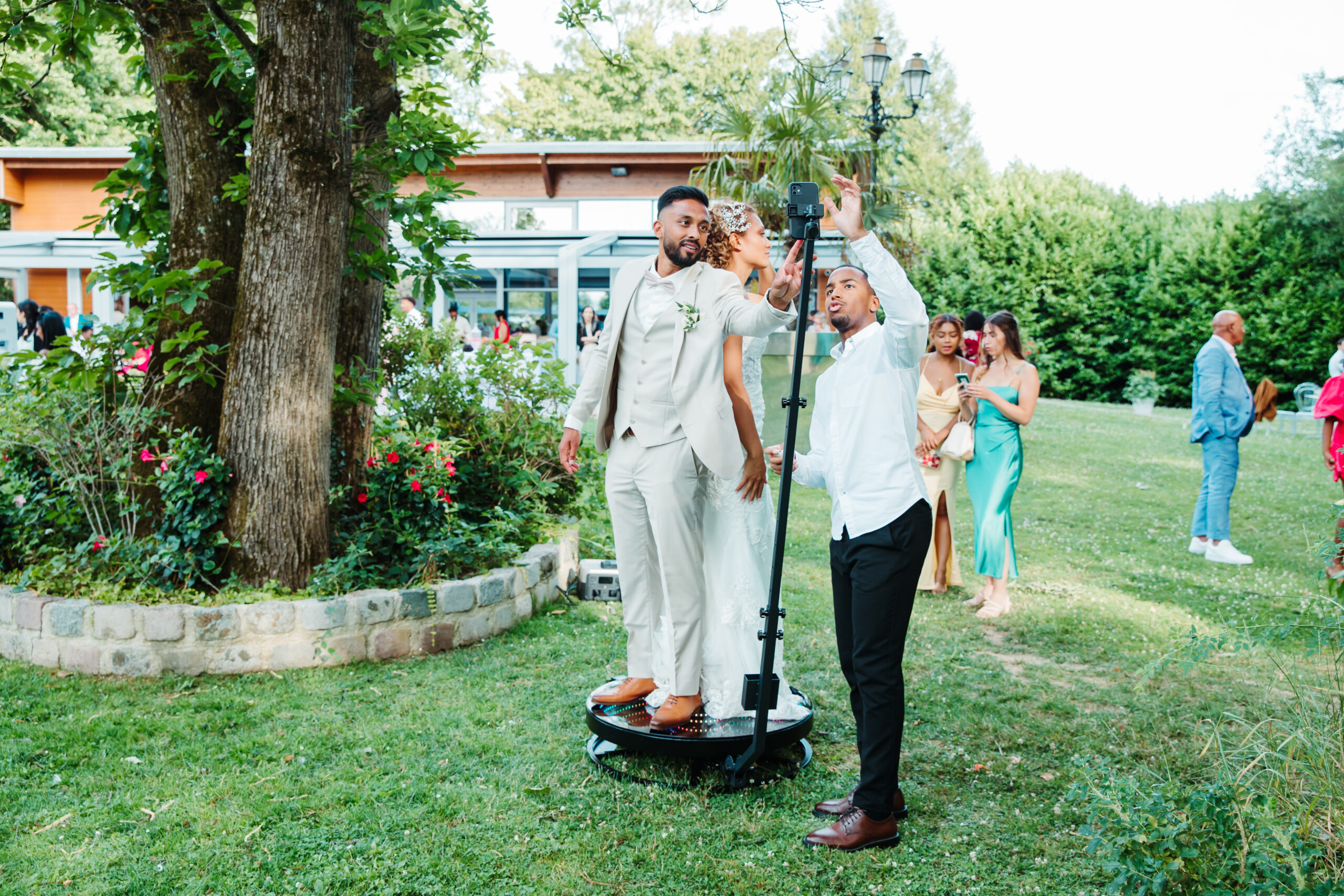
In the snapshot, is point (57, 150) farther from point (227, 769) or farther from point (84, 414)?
point (227, 769)

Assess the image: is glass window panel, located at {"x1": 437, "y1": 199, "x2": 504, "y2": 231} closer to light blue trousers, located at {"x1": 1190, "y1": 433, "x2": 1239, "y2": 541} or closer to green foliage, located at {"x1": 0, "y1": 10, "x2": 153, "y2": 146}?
green foliage, located at {"x1": 0, "y1": 10, "x2": 153, "y2": 146}

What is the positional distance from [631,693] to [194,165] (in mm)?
4074

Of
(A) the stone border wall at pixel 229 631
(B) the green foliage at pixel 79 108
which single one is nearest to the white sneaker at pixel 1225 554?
(A) the stone border wall at pixel 229 631

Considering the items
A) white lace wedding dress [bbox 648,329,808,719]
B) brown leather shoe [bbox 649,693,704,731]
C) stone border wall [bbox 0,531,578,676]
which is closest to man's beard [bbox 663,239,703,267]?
white lace wedding dress [bbox 648,329,808,719]

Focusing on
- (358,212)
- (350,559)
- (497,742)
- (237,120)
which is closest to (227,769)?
(497,742)

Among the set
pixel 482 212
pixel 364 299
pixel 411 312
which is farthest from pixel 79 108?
pixel 364 299

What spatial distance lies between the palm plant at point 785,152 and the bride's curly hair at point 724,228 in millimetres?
7251

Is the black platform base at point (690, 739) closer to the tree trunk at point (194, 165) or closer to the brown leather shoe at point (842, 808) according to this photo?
the brown leather shoe at point (842, 808)

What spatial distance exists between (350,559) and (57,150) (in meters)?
21.4

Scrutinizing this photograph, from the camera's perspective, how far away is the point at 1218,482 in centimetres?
797

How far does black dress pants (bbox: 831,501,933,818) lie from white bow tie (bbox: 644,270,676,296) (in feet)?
4.19

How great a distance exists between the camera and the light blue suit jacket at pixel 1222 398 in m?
7.84

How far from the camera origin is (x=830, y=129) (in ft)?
39.0

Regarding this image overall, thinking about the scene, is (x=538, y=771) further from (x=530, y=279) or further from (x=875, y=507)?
(x=530, y=279)
